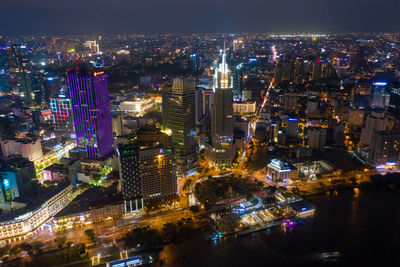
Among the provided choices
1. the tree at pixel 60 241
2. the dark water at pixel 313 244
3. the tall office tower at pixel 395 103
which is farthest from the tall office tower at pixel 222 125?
the tall office tower at pixel 395 103

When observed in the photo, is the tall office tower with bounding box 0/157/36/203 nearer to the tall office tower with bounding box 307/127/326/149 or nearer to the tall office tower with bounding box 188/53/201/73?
the tall office tower with bounding box 307/127/326/149

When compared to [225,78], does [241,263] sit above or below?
below

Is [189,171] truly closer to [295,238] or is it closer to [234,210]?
[234,210]

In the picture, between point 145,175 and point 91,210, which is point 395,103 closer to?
point 145,175

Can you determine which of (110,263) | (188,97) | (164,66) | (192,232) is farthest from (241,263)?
(164,66)

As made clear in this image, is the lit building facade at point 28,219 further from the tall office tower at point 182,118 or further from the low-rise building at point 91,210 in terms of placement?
the tall office tower at point 182,118

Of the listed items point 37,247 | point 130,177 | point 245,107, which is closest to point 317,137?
point 245,107
